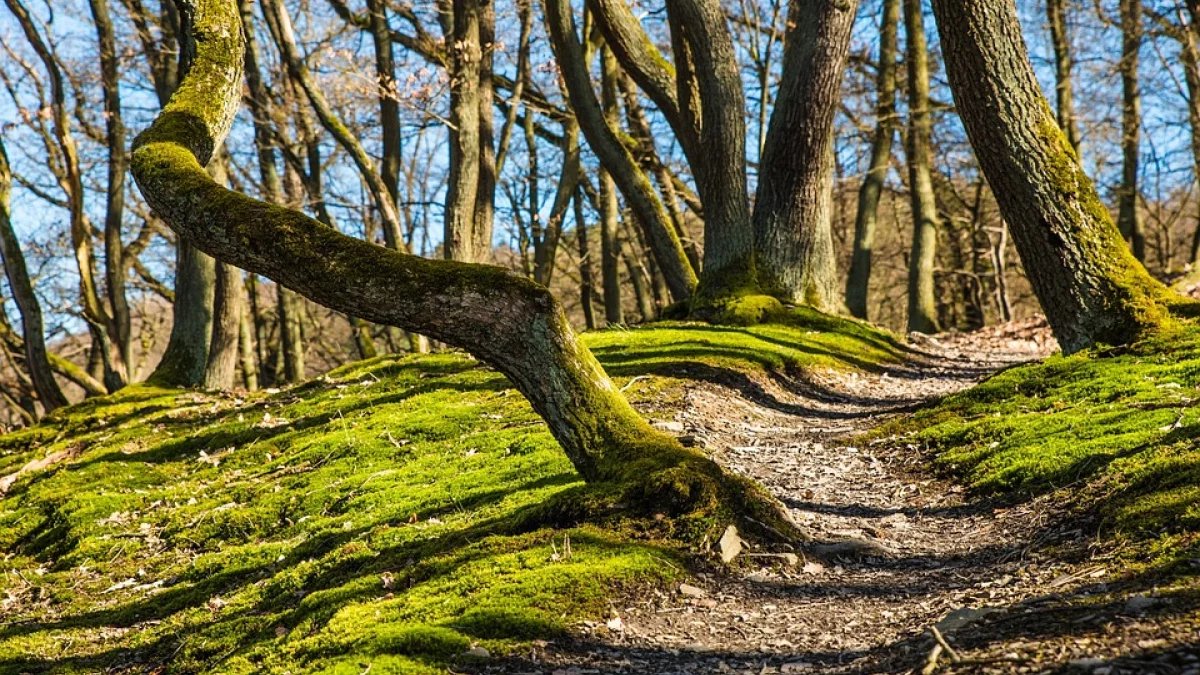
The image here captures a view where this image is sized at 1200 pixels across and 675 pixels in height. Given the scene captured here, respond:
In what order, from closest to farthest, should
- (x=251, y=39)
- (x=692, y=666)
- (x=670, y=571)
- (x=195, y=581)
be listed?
(x=692, y=666), (x=670, y=571), (x=195, y=581), (x=251, y=39)

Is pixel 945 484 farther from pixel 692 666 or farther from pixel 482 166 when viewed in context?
pixel 482 166

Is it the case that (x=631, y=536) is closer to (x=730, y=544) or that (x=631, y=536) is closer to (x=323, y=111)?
(x=730, y=544)

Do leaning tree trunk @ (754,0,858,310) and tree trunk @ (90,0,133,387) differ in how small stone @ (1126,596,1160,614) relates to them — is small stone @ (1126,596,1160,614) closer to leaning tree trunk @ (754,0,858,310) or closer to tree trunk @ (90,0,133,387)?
leaning tree trunk @ (754,0,858,310)

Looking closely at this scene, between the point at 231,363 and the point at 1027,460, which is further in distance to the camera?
the point at 231,363

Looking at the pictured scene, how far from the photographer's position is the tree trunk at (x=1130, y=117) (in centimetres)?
2130

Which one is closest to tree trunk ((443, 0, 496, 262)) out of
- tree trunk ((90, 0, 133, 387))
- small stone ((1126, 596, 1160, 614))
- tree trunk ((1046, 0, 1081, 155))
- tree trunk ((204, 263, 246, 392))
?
tree trunk ((204, 263, 246, 392))

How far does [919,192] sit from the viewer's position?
20.8 metres

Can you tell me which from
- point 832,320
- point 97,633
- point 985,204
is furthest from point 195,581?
point 985,204

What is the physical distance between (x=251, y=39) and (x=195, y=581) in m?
11.7

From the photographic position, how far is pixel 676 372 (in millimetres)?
9922

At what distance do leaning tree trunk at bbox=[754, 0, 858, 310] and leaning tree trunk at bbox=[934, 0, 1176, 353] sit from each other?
5118 millimetres

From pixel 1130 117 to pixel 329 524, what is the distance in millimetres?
23972

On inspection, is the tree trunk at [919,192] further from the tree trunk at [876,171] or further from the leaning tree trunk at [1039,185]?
the leaning tree trunk at [1039,185]

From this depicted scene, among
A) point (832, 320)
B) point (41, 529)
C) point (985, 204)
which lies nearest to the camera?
point (41, 529)
